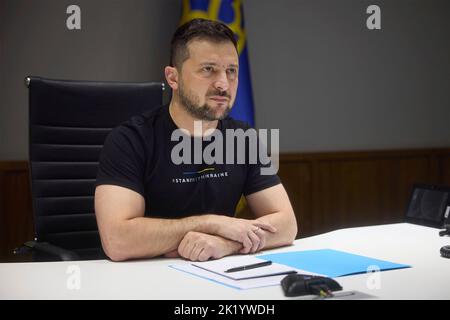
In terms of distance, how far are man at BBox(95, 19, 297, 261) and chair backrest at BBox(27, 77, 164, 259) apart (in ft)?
1.13

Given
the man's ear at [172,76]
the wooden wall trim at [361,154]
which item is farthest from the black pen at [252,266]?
the wooden wall trim at [361,154]

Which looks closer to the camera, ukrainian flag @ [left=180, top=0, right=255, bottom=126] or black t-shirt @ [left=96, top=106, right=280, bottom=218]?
black t-shirt @ [left=96, top=106, right=280, bottom=218]

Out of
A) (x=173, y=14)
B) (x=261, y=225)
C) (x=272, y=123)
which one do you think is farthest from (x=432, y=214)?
(x=173, y=14)

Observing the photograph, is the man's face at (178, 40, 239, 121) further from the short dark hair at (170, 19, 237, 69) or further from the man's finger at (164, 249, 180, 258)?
the man's finger at (164, 249, 180, 258)

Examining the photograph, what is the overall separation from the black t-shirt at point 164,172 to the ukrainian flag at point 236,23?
1.39 metres

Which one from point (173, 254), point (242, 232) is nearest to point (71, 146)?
point (173, 254)

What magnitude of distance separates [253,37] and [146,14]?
2.37 feet

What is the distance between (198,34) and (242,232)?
732 mm

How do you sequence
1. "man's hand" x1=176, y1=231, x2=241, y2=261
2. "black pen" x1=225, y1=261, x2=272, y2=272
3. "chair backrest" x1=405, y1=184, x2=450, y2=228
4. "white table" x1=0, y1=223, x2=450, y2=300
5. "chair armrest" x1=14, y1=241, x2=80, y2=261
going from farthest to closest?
"chair backrest" x1=405, y1=184, x2=450, y2=228 → "chair armrest" x1=14, y1=241, x2=80, y2=261 → "man's hand" x1=176, y1=231, x2=241, y2=261 → "black pen" x1=225, y1=261, x2=272, y2=272 → "white table" x1=0, y1=223, x2=450, y2=300

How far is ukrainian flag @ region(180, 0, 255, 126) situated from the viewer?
3426 mm

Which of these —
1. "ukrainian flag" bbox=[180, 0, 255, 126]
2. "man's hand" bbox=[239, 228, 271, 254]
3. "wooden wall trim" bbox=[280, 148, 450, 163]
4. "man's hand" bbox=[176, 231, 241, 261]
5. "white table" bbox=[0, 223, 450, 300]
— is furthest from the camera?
"wooden wall trim" bbox=[280, 148, 450, 163]

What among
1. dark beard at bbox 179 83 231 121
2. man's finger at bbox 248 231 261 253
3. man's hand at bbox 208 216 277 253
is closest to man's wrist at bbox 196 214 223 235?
man's hand at bbox 208 216 277 253

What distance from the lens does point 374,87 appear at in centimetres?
435
